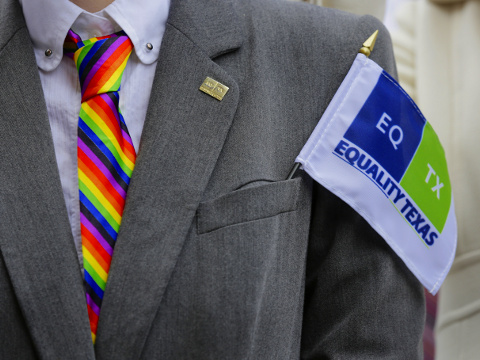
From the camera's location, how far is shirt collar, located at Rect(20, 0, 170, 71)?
42.6 inches

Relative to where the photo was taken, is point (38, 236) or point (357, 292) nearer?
point (38, 236)

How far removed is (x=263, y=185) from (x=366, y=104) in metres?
0.21

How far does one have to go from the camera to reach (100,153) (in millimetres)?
1037

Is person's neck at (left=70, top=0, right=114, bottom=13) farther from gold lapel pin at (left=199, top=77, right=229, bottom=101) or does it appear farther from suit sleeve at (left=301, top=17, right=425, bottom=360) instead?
suit sleeve at (left=301, top=17, right=425, bottom=360)

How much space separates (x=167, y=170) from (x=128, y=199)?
7cm

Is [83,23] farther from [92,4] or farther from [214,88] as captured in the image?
[214,88]

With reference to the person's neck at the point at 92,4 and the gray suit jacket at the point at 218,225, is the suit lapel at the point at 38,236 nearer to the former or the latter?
the gray suit jacket at the point at 218,225

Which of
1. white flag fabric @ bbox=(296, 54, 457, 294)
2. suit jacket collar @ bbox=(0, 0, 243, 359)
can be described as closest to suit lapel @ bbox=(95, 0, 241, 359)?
suit jacket collar @ bbox=(0, 0, 243, 359)

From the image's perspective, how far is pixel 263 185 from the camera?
3.45ft

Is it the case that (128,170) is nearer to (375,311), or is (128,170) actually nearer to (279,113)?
(279,113)

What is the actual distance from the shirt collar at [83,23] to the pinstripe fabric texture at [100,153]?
A: 2cm

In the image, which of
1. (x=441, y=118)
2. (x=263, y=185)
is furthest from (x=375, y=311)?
(x=441, y=118)

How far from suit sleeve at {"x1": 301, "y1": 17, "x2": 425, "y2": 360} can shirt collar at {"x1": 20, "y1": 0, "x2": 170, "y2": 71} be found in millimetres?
350

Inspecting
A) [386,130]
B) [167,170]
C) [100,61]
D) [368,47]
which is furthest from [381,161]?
[100,61]
